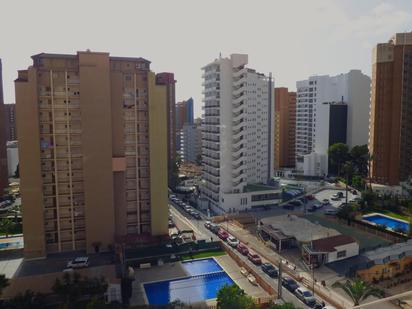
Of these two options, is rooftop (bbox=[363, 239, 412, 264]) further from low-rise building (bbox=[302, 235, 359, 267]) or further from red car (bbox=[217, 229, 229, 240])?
red car (bbox=[217, 229, 229, 240])

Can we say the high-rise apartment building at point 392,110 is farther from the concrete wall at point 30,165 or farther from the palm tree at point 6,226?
the palm tree at point 6,226

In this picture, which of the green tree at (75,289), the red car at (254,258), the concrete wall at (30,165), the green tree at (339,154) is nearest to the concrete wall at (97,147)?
the concrete wall at (30,165)

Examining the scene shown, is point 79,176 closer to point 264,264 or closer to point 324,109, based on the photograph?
point 264,264

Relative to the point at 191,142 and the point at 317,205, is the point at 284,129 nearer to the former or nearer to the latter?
the point at 191,142

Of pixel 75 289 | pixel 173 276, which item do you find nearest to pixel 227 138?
pixel 173 276

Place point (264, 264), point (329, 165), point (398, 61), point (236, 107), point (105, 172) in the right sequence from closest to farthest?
point (264, 264) < point (105, 172) < point (236, 107) < point (398, 61) < point (329, 165)

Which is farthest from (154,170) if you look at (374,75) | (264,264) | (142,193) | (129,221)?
(374,75)
